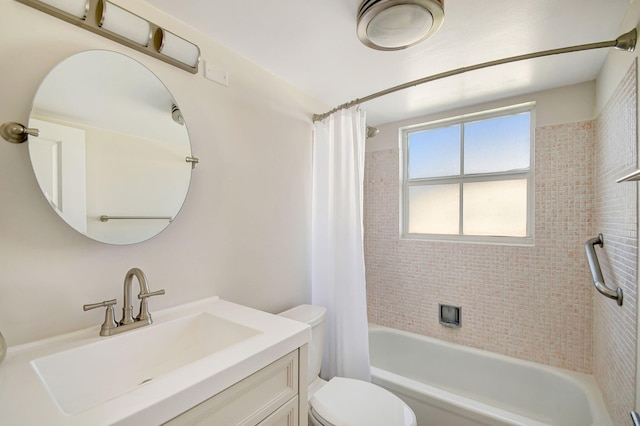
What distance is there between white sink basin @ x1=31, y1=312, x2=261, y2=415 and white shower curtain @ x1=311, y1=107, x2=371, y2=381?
90cm

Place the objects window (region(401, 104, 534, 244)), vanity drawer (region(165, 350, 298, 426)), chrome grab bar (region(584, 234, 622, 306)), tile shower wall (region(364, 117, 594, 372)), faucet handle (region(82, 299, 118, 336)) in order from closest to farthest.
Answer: vanity drawer (region(165, 350, 298, 426)) → faucet handle (region(82, 299, 118, 336)) → chrome grab bar (region(584, 234, 622, 306)) → tile shower wall (region(364, 117, 594, 372)) → window (region(401, 104, 534, 244))

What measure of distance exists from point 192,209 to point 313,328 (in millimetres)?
954

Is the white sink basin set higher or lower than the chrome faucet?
lower

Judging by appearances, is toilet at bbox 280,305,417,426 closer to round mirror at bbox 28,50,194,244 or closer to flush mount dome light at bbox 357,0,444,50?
round mirror at bbox 28,50,194,244

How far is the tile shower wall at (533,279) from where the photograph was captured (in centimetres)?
175

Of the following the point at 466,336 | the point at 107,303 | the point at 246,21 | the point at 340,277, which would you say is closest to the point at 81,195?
the point at 107,303

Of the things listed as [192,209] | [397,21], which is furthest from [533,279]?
[192,209]

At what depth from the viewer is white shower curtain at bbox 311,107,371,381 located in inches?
69.1

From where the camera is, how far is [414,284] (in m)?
2.34

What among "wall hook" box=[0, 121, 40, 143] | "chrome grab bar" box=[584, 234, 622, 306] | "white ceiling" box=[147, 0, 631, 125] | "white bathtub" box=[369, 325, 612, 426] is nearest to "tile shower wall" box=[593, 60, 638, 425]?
"chrome grab bar" box=[584, 234, 622, 306]

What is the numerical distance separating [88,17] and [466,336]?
2.86 m

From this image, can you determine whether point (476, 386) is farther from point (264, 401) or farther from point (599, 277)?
point (264, 401)

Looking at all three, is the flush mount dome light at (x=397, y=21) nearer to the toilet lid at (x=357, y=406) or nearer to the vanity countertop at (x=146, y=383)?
the vanity countertop at (x=146, y=383)

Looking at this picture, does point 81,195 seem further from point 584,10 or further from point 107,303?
point 584,10
